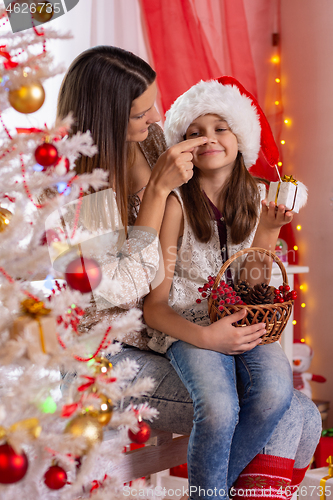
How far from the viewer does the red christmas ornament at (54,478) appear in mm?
637

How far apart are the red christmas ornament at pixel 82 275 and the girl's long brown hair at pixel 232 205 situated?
2.04 feet

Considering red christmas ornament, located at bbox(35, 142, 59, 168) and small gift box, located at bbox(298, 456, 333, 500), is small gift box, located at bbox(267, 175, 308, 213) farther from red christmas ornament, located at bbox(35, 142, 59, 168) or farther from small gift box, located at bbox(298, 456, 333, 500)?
small gift box, located at bbox(298, 456, 333, 500)

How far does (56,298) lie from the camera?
2.12 ft

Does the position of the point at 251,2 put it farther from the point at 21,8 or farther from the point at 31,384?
the point at 31,384

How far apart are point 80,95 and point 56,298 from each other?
632mm

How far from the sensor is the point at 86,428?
0.67 meters

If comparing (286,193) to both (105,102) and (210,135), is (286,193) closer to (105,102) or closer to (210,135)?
(210,135)

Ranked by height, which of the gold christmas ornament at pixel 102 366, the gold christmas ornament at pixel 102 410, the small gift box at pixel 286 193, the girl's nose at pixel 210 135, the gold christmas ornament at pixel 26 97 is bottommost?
the gold christmas ornament at pixel 102 410

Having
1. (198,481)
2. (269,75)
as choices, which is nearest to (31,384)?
(198,481)

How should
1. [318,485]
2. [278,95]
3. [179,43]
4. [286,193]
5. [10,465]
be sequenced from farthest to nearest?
[278,95]
[179,43]
[318,485]
[286,193]
[10,465]

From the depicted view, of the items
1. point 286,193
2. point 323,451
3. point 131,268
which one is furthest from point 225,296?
point 323,451

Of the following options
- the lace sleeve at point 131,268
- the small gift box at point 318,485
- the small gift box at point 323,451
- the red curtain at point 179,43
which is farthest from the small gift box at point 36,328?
the small gift box at point 323,451

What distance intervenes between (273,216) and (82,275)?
664 mm

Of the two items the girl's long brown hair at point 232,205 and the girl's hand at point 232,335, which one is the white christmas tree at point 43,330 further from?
the girl's long brown hair at point 232,205
